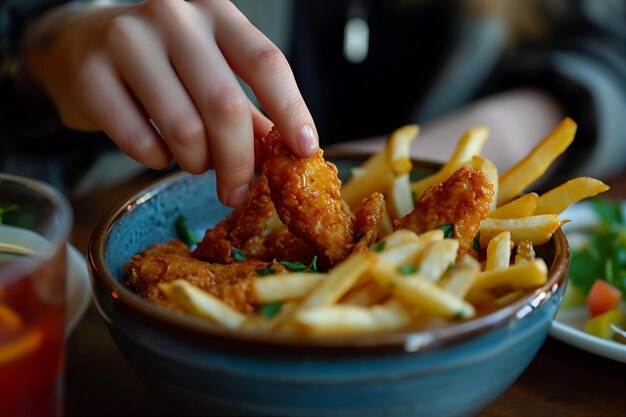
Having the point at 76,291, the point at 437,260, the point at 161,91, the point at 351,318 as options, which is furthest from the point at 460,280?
the point at 76,291

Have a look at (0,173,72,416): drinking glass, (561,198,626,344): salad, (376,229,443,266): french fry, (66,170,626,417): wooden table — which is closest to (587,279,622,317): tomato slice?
(561,198,626,344): salad

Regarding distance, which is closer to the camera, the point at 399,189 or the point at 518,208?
the point at 518,208

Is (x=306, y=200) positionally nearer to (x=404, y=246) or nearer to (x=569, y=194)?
(x=404, y=246)

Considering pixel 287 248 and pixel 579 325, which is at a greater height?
pixel 287 248

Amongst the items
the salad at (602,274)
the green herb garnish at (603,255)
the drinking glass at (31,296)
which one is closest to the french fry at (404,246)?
the drinking glass at (31,296)

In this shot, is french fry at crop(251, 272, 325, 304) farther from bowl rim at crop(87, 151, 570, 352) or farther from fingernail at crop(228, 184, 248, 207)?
fingernail at crop(228, 184, 248, 207)

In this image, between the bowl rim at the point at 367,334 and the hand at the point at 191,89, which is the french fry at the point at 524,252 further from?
the hand at the point at 191,89
